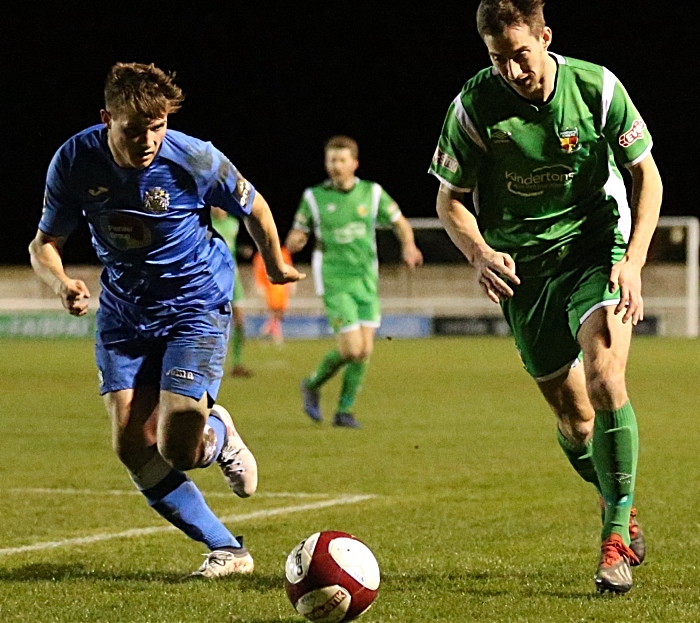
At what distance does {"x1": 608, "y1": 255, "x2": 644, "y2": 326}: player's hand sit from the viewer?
4.92 meters

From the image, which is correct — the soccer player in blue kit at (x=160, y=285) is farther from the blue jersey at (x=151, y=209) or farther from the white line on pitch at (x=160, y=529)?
the white line on pitch at (x=160, y=529)

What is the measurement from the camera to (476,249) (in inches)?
202

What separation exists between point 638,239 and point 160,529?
2920 mm

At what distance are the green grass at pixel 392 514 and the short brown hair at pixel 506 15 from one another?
2.03m

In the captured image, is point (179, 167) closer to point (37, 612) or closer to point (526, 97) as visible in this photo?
point (526, 97)

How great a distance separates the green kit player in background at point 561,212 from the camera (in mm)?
4992

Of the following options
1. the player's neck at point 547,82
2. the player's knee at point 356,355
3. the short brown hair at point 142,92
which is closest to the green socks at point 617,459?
the player's neck at point 547,82

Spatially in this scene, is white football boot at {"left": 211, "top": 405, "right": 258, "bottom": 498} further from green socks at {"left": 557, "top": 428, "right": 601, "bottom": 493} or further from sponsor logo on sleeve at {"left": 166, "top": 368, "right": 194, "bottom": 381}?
green socks at {"left": 557, "top": 428, "right": 601, "bottom": 493}

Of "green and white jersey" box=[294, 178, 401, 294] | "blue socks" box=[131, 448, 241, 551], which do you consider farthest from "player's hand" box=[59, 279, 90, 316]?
"green and white jersey" box=[294, 178, 401, 294]

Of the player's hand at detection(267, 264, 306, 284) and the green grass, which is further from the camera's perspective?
the player's hand at detection(267, 264, 306, 284)

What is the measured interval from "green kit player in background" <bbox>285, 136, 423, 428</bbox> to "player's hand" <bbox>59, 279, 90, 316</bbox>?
6.27m

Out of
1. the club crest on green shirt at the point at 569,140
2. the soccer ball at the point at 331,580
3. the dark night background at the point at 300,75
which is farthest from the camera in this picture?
the dark night background at the point at 300,75

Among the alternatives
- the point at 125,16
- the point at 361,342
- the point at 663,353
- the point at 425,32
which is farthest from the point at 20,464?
the point at 425,32

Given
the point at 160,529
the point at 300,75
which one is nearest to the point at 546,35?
the point at 160,529
